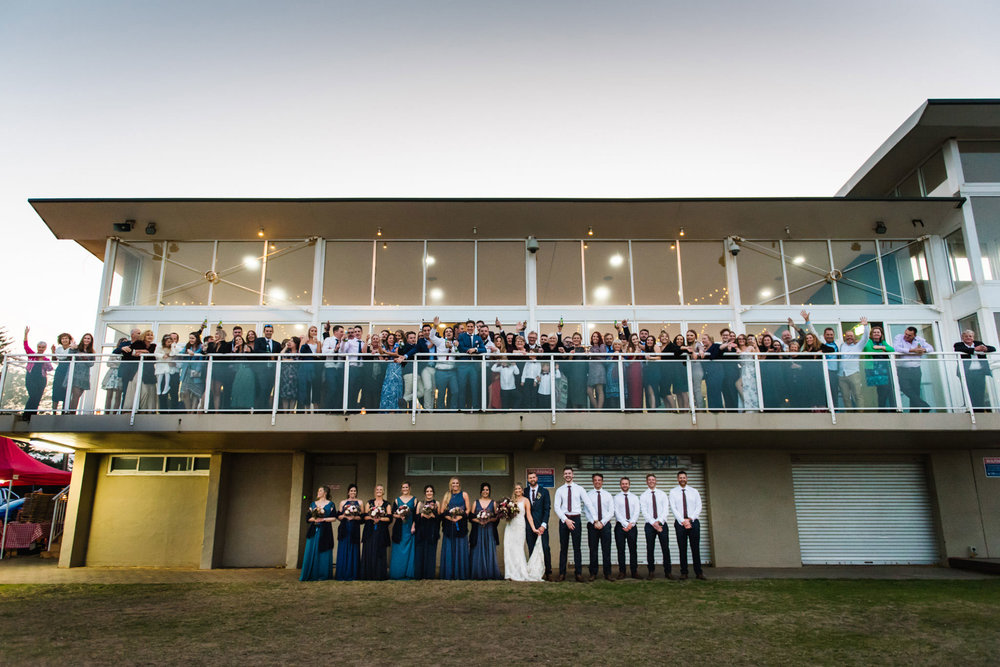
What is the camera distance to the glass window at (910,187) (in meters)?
16.8

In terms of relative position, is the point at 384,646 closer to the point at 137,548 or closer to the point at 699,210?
the point at 137,548

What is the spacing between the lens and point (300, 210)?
49.5ft

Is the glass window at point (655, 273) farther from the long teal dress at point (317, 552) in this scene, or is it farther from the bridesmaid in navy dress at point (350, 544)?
the long teal dress at point (317, 552)

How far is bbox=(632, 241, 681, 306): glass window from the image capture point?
16000 mm

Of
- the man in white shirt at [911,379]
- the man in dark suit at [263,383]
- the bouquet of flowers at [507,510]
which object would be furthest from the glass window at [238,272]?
the man in white shirt at [911,379]

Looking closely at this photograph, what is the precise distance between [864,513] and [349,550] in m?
10.6

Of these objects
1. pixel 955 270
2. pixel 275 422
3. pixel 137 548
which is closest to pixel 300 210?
pixel 275 422

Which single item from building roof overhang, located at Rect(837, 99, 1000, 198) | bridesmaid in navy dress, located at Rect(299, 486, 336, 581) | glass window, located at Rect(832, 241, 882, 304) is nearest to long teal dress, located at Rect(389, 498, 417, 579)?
bridesmaid in navy dress, located at Rect(299, 486, 336, 581)

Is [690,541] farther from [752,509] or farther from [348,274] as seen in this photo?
[348,274]

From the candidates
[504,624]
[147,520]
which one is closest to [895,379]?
[504,624]

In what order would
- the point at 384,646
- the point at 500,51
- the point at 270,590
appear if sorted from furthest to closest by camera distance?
the point at 500,51 → the point at 270,590 → the point at 384,646

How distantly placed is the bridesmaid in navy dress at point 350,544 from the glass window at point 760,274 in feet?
30.8

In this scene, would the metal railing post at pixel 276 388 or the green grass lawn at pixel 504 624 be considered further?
the metal railing post at pixel 276 388

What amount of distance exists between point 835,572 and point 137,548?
14.3 meters
